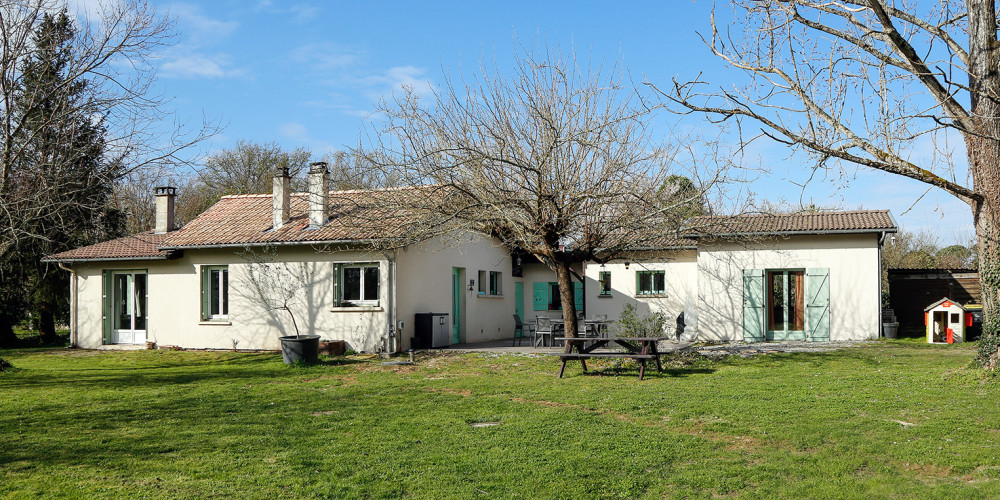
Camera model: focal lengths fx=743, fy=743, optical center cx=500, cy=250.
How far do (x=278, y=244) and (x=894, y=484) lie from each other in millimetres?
14706

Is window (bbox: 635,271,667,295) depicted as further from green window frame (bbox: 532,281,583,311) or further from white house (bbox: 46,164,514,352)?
white house (bbox: 46,164,514,352)

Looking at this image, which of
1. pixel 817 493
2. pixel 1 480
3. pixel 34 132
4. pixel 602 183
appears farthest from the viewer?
pixel 602 183

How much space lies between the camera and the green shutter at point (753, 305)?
19.9m

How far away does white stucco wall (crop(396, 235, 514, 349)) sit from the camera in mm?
17672

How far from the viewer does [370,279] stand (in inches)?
691

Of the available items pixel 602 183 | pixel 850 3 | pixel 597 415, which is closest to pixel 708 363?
pixel 602 183

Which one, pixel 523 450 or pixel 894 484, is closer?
pixel 894 484

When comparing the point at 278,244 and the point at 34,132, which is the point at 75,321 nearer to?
the point at 278,244

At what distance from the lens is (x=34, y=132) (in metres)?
12.3

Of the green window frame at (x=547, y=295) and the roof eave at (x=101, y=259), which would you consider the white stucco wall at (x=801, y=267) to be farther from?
the roof eave at (x=101, y=259)

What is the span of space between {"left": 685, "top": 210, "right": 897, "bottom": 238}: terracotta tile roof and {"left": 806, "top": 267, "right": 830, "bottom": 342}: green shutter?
1164 mm

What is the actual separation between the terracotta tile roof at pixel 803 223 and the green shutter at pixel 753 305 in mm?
1330

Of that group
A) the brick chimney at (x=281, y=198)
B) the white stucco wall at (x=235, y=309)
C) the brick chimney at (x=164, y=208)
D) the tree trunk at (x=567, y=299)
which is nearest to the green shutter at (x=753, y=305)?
the tree trunk at (x=567, y=299)

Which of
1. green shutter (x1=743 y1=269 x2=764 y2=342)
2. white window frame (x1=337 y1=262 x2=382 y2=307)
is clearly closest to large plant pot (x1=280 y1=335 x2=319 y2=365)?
white window frame (x1=337 y1=262 x2=382 y2=307)
